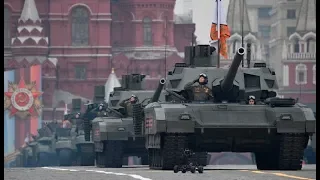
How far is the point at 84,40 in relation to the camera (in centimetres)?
16175

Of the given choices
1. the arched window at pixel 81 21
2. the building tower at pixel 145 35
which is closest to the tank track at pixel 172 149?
the building tower at pixel 145 35

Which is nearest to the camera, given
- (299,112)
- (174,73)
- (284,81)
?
(299,112)

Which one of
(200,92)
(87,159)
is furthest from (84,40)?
(200,92)

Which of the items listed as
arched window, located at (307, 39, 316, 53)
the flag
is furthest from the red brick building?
the flag

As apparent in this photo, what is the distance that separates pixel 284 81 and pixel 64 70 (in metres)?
29.7

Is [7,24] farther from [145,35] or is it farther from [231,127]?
[231,127]

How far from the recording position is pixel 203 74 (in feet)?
124

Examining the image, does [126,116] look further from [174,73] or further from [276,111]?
[276,111]

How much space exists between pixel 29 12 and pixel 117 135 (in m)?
109

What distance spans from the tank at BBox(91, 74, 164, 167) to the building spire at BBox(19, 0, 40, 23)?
346 ft

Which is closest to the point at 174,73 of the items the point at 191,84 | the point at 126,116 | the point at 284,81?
the point at 191,84

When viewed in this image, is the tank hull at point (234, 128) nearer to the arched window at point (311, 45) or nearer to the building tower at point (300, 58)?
the building tower at point (300, 58)

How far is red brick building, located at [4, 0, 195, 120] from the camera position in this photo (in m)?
158

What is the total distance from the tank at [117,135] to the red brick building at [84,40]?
105 metres
